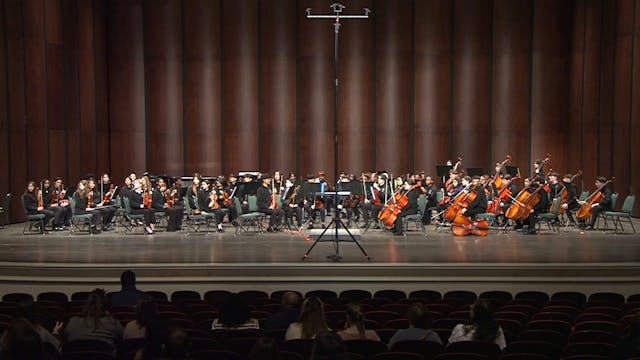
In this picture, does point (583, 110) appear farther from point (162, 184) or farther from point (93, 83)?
point (93, 83)

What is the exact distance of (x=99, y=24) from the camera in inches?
819

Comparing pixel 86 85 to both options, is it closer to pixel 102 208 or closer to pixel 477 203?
pixel 102 208

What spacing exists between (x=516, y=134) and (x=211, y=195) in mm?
10017

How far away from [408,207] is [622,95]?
23.0ft

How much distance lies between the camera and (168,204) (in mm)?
15617

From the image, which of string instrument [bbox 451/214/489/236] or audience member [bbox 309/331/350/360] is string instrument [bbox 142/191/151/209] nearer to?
string instrument [bbox 451/214/489/236]

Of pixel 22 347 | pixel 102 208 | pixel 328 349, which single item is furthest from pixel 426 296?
pixel 102 208

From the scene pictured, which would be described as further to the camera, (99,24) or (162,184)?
(99,24)

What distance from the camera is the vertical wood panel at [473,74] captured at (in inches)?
838

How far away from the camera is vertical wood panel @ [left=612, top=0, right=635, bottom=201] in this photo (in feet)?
58.1

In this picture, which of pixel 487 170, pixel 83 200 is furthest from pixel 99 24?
pixel 487 170

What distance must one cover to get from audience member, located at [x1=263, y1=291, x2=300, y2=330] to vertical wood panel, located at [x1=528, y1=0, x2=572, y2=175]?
16370 millimetres

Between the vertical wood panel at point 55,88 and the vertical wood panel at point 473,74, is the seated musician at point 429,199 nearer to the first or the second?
the vertical wood panel at point 473,74

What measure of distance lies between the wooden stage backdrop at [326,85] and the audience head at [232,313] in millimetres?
15725
